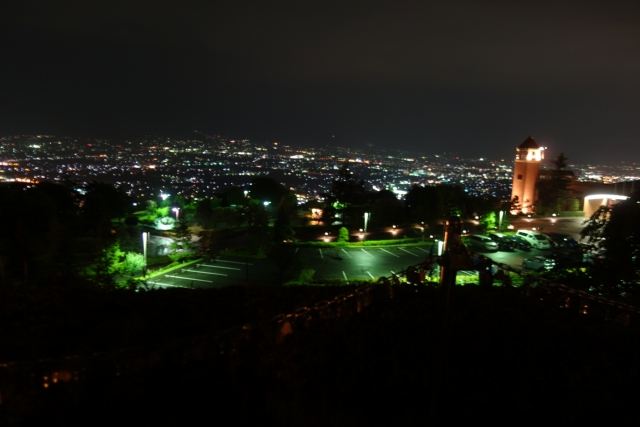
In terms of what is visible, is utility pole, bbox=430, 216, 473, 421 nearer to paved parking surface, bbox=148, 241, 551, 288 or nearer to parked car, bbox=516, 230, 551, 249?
paved parking surface, bbox=148, 241, 551, 288

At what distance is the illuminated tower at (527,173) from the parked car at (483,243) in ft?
53.0

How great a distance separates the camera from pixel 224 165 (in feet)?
306

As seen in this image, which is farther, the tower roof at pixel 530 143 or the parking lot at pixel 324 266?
the tower roof at pixel 530 143

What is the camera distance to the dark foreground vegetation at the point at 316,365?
2.72 m

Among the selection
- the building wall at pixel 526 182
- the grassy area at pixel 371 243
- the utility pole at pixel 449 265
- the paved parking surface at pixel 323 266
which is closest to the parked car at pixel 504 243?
the paved parking surface at pixel 323 266

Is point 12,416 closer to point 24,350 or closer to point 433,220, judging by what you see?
point 24,350

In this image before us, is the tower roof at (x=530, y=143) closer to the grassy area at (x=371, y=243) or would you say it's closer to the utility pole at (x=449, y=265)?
the grassy area at (x=371, y=243)

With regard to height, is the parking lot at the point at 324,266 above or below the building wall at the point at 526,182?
below

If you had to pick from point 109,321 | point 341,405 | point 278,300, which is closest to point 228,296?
point 278,300

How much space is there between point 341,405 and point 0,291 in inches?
132

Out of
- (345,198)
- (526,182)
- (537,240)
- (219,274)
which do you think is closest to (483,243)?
(537,240)

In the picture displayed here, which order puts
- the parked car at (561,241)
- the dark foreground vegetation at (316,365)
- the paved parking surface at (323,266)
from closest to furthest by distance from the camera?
the dark foreground vegetation at (316,365)
the paved parking surface at (323,266)
the parked car at (561,241)

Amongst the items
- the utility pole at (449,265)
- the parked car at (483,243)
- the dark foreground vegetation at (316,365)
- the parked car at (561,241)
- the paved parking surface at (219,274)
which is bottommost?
the paved parking surface at (219,274)

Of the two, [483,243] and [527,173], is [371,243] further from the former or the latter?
[527,173]
